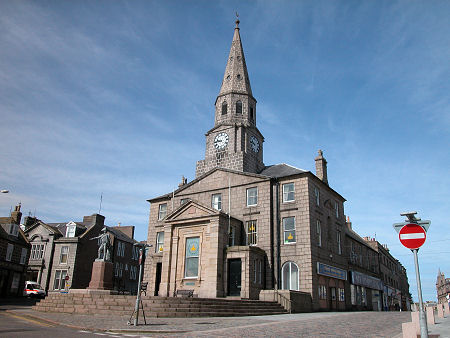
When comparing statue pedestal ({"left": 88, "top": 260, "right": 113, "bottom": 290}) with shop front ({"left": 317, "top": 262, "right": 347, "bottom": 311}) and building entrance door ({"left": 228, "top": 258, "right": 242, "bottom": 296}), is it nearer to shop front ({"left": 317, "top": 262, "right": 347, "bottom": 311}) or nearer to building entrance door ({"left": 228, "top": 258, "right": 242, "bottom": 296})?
building entrance door ({"left": 228, "top": 258, "right": 242, "bottom": 296})

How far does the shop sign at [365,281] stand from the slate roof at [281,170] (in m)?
12.4

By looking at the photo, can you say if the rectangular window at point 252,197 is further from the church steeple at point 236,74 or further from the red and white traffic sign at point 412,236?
the red and white traffic sign at point 412,236

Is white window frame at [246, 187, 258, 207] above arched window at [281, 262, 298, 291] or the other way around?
above

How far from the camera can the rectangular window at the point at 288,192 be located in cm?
3198

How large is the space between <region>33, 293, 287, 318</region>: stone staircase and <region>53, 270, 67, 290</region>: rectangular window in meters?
25.9

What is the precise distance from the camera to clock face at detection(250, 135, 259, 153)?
41.4 metres

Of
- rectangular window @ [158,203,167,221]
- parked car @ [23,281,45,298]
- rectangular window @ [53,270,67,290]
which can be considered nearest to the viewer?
rectangular window @ [158,203,167,221]

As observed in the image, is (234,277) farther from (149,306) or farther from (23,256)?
(23,256)

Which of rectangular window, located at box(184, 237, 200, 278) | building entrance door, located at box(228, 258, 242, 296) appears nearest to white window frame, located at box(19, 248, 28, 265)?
rectangular window, located at box(184, 237, 200, 278)

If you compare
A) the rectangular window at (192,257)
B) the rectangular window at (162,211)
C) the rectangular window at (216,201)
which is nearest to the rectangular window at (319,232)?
the rectangular window at (216,201)

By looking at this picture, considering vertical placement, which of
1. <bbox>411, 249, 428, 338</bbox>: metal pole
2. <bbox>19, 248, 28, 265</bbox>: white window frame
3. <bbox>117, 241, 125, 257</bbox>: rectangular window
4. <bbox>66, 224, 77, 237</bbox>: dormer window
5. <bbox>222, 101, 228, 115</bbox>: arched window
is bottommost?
<bbox>411, 249, 428, 338</bbox>: metal pole

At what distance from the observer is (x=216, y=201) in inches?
1394

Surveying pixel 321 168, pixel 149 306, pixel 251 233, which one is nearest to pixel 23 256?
pixel 251 233

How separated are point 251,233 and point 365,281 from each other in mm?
17275
